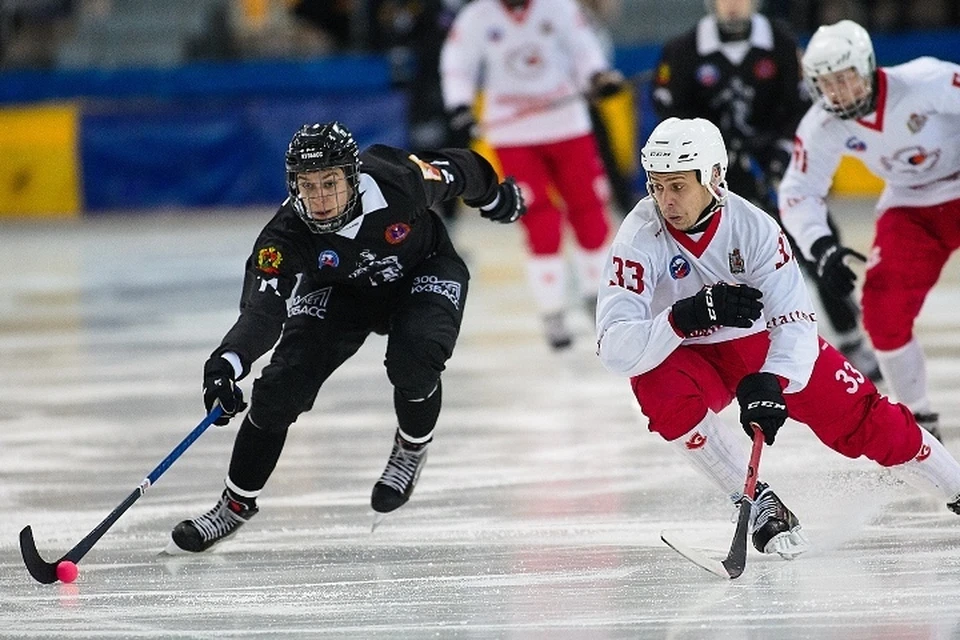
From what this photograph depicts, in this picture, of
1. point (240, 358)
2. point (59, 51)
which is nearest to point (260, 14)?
point (59, 51)

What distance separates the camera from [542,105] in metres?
8.37

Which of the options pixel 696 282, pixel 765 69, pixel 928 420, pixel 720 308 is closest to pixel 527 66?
pixel 765 69

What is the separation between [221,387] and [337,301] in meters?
0.61

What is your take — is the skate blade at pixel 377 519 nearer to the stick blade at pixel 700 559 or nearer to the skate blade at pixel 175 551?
the skate blade at pixel 175 551

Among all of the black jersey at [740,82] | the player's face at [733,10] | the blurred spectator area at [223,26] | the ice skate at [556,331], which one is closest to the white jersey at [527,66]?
the ice skate at [556,331]

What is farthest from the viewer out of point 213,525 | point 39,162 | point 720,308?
point 39,162

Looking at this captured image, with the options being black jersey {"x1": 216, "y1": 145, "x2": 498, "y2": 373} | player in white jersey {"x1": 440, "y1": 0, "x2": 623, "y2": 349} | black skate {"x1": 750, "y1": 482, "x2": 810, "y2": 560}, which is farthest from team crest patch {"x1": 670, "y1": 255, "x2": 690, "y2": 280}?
player in white jersey {"x1": 440, "y1": 0, "x2": 623, "y2": 349}

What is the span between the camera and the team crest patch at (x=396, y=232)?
4.76 meters

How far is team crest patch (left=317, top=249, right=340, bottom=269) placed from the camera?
4.72m

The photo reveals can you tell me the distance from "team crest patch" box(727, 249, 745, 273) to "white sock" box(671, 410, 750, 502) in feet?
1.17

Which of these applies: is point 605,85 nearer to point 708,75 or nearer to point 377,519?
point 708,75

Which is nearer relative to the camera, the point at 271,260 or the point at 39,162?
the point at 271,260

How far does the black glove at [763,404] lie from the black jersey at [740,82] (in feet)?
10.3

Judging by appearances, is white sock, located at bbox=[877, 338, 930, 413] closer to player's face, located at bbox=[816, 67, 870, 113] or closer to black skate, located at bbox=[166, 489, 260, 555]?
player's face, located at bbox=[816, 67, 870, 113]
